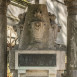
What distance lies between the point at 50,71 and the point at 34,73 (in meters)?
0.39

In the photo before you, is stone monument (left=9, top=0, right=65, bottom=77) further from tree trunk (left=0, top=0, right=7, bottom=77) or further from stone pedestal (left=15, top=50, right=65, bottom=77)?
tree trunk (left=0, top=0, right=7, bottom=77)

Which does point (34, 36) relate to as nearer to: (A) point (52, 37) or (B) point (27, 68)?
(A) point (52, 37)

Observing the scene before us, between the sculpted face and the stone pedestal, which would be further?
the sculpted face

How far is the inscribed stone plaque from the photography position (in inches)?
171

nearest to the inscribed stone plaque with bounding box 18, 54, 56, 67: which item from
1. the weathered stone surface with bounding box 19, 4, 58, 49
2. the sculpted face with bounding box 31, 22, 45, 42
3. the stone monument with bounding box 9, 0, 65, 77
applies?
the stone monument with bounding box 9, 0, 65, 77

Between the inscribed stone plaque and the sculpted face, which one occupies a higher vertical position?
the sculpted face

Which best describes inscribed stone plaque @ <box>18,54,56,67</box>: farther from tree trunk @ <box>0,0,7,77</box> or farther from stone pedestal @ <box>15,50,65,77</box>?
tree trunk @ <box>0,0,7,77</box>

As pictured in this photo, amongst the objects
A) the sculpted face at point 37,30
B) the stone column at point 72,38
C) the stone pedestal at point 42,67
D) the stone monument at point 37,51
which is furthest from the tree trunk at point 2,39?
the stone column at point 72,38

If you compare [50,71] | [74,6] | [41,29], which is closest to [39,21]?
[41,29]

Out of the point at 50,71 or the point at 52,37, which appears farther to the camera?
the point at 52,37

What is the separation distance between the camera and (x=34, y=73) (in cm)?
446

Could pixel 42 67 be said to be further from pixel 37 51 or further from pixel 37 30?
pixel 37 30

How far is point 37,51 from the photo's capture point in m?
4.35

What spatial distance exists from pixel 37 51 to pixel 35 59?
7.5 inches
